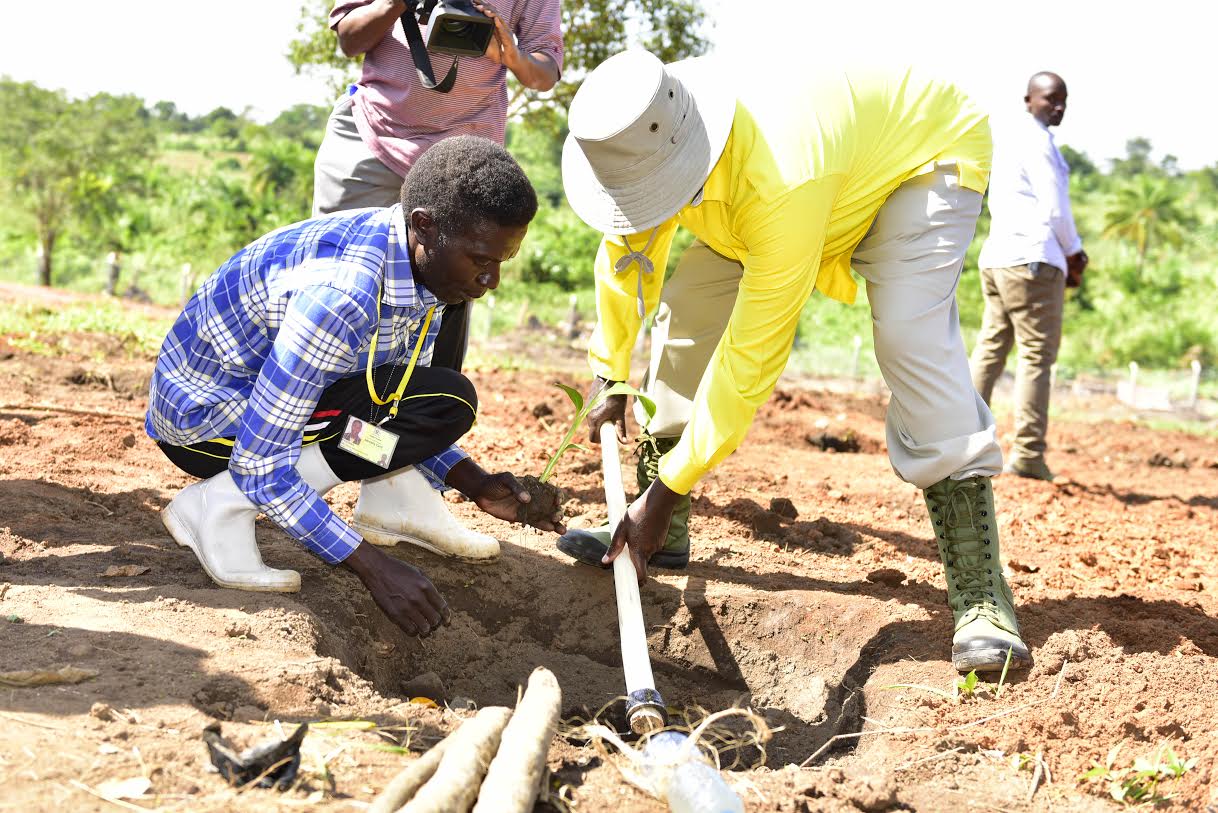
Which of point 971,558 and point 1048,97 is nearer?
point 971,558

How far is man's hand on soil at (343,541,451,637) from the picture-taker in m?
2.60

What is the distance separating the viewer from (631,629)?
2.66m

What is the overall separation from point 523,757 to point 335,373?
45.6 inches

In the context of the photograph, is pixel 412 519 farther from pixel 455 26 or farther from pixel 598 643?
pixel 455 26

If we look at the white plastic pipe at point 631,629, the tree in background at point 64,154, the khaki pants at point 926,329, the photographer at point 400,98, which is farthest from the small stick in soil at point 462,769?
the tree in background at point 64,154

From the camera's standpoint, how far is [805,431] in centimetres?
694

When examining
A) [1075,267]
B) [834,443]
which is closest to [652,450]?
[834,443]

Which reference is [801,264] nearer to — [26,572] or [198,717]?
[198,717]

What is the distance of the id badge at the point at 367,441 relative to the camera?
2.85 metres

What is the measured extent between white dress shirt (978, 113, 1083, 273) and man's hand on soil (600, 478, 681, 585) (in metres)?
3.58

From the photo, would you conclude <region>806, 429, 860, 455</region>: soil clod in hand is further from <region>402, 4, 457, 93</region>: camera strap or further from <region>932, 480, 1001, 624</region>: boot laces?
<region>402, 4, 457, 93</region>: camera strap

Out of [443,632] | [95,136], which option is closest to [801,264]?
[443,632]

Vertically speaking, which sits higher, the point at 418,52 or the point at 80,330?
the point at 418,52

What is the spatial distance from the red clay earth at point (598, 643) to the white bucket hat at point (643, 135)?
1187 mm
